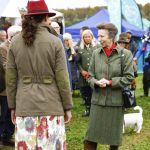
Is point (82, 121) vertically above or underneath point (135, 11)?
underneath

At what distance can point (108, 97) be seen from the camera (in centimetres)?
506

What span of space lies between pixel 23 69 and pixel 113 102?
147cm

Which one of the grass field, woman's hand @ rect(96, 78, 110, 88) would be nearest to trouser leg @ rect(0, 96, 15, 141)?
the grass field

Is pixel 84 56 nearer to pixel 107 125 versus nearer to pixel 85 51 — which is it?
pixel 85 51

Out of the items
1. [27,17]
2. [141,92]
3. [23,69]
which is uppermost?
[27,17]

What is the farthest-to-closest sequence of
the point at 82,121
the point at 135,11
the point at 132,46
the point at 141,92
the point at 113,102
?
the point at 135,11
the point at 141,92
the point at 132,46
the point at 82,121
the point at 113,102

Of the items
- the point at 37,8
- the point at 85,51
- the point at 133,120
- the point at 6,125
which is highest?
the point at 37,8

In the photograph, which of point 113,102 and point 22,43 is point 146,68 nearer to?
point 113,102

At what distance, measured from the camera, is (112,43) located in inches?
201

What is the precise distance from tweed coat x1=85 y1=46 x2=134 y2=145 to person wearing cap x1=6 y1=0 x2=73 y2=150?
3.81ft

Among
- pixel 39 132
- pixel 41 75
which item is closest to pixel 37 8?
pixel 41 75

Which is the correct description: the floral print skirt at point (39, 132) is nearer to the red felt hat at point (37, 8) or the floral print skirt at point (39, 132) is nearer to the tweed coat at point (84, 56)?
the red felt hat at point (37, 8)

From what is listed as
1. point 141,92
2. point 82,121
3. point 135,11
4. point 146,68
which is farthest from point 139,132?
point 135,11

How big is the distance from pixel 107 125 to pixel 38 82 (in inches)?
58.9
